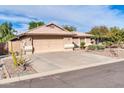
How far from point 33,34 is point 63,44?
16.4 feet

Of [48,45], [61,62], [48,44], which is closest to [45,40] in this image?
[48,44]

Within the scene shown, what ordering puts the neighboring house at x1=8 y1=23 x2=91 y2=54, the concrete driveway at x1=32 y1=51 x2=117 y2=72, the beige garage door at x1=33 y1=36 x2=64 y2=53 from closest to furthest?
1. the concrete driveway at x1=32 y1=51 x2=117 y2=72
2. the neighboring house at x1=8 y1=23 x2=91 y2=54
3. the beige garage door at x1=33 y1=36 x2=64 y2=53

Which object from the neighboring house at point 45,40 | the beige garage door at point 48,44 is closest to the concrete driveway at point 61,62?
the neighboring house at point 45,40

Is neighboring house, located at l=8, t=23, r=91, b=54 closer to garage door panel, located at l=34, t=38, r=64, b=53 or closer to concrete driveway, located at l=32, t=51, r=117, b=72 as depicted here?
garage door panel, located at l=34, t=38, r=64, b=53

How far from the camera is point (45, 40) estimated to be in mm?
20375

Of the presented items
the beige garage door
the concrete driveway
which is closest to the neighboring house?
the beige garage door

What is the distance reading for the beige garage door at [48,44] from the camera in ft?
64.6

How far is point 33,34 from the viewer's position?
18859 mm

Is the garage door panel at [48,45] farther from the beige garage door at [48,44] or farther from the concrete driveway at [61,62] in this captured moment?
the concrete driveway at [61,62]

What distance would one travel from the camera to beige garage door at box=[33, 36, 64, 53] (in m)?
19.7

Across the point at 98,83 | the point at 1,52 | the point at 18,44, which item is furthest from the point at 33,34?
the point at 98,83

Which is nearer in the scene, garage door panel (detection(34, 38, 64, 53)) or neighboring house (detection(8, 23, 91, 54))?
neighboring house (detection(8, 23, 91, 54))
